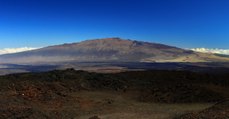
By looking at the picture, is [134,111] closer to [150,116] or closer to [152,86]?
[150,116]

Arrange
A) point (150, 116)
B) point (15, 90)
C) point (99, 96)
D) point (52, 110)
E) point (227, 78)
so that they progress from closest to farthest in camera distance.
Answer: point (150, 116) < point (52, 110) < point (15, 90) < point (99, 96) < point (227, 78)

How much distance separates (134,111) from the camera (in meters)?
28.1

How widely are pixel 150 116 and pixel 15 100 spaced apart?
38.8 ft

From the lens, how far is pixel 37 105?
99.1 feet

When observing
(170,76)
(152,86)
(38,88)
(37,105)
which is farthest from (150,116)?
(170,76)

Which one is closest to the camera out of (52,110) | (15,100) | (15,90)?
(52,110)

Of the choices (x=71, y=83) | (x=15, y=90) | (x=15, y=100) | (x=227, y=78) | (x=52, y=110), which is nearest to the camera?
(x=52, y=110)

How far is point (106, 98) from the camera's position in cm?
3528

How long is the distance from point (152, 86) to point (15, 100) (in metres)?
17.6

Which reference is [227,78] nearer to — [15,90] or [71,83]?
[71,83]

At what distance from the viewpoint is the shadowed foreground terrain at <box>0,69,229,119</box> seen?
25391 mm

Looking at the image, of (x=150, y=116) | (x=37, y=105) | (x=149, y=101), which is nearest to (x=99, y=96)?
(x=149, y=101)

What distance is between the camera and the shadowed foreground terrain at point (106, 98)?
25.4 metres

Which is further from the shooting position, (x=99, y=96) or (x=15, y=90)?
(x=99, y=96)
